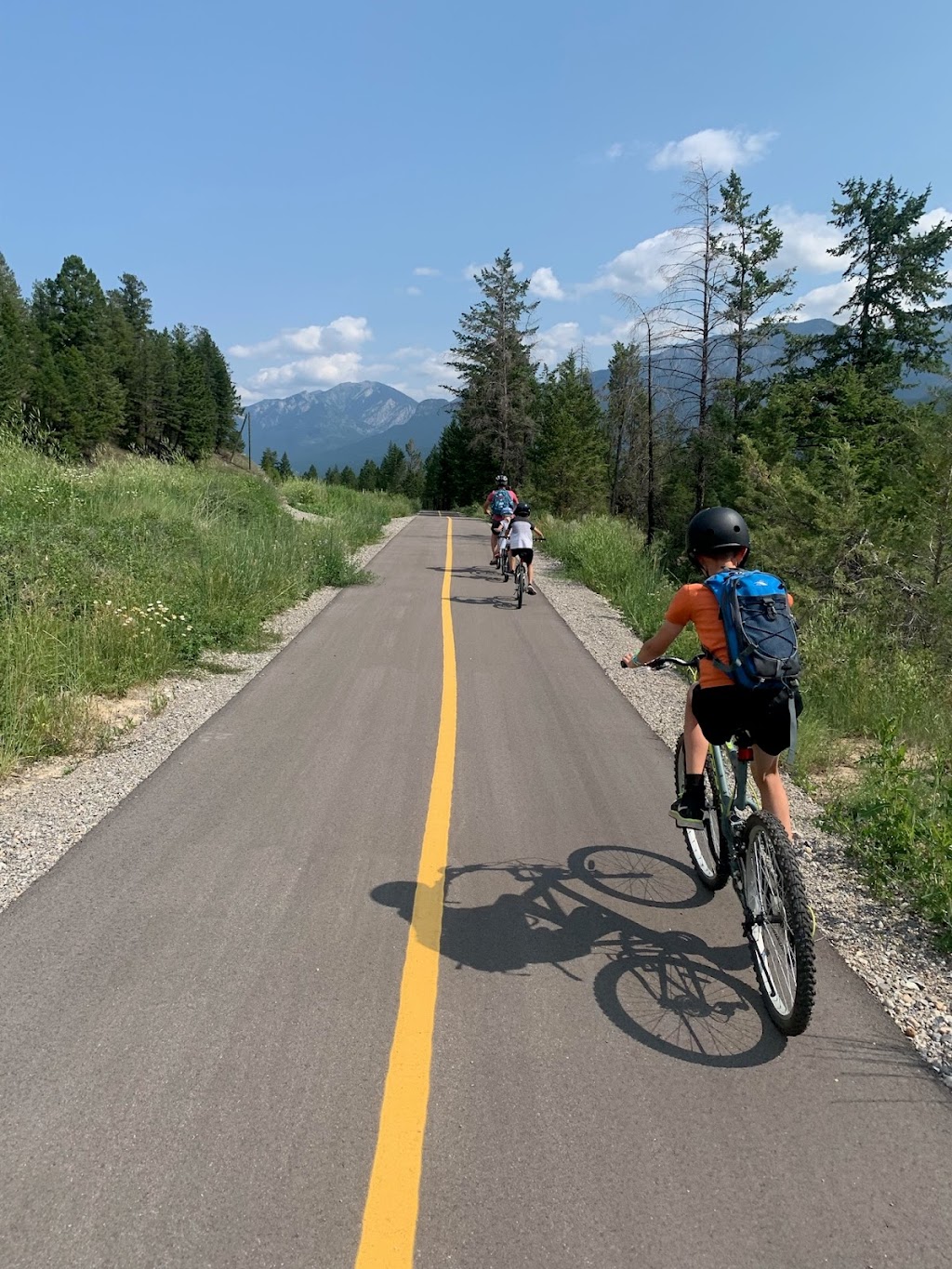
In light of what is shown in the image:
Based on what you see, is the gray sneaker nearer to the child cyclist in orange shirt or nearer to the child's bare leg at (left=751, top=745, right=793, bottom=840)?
the child cyclist in orange shirt

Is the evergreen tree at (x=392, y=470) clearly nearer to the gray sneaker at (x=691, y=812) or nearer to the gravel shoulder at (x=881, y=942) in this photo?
the gravel shoulder at (x=881, y=942)

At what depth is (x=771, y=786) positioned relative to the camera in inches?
138

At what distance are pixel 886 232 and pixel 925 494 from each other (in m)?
26.4

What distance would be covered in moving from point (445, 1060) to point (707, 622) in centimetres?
217

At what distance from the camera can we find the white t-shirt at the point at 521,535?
13.8 metres

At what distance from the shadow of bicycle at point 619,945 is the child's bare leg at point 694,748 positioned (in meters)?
0.73

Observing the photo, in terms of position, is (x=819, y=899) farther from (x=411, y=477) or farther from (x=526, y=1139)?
(x=411, y=477)

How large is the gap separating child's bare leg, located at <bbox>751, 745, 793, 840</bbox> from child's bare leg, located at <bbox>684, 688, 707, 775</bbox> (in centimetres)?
42

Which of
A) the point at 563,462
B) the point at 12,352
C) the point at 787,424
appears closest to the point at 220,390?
the point at 12,352

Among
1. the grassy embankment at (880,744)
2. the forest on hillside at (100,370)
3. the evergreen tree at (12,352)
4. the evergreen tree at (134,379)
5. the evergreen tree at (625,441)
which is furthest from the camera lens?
the evergreen tree at (134,379)

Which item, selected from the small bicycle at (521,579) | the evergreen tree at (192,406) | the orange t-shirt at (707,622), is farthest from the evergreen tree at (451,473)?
the orange t-shirt at (707,622)

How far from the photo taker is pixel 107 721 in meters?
6.47

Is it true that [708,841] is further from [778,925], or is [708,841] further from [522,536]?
[522,536]

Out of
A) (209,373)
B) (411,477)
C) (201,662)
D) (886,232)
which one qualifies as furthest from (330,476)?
(201,662)
